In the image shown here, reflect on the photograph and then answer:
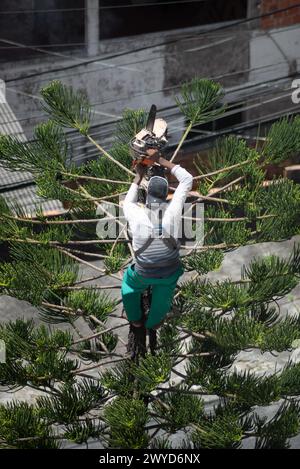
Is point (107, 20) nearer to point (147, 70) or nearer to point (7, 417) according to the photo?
point (147, 70)

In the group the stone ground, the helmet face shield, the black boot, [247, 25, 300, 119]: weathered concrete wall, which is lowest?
the black boot

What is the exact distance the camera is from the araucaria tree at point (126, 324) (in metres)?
4.01

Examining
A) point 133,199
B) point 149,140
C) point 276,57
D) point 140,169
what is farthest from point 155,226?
point 276,57

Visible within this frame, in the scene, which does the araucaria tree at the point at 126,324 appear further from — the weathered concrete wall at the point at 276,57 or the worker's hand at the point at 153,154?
the weathered concrete wall at the point at 276,57

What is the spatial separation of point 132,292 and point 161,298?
132mm

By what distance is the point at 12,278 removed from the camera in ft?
14.1

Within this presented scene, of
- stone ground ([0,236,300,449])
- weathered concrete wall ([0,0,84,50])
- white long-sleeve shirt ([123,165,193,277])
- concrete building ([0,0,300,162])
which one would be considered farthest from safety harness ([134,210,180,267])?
weathered concrete wall ([0,0,84,50])

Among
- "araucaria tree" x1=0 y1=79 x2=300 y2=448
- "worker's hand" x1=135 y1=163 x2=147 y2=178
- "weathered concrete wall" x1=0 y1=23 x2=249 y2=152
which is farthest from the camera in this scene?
"weathered concrete wall" x1=0 y1=23 x2=249 y2=152

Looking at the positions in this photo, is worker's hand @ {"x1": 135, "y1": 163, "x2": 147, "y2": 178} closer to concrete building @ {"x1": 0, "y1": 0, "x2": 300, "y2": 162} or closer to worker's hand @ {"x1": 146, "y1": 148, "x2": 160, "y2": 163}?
worker's hand @ {"x1": 146, "y1": 148, "x2": 160, "y2": 163}

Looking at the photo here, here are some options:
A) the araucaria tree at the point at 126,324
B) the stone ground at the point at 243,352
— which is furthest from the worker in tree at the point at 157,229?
the stone ground at the point at 243,352

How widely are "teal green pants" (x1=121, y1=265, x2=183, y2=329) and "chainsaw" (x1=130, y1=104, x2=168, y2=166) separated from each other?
1.59ft

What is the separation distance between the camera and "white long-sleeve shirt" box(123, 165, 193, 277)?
13.4 feet

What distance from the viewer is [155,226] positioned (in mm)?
4094

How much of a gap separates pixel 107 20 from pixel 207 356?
6707mm
